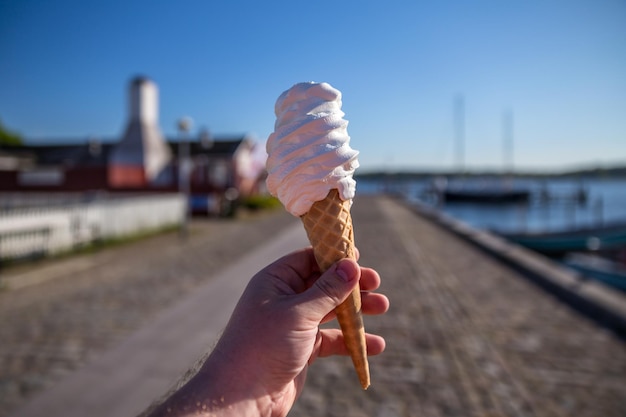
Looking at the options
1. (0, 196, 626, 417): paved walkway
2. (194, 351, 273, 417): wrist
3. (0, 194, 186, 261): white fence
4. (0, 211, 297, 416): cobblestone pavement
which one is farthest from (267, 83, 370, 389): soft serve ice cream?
(0, 194, 186, 261): white fence

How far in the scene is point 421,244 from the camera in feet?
42.7

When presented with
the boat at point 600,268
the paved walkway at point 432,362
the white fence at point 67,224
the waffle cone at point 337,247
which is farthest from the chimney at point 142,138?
the waffle cone at point 337,247

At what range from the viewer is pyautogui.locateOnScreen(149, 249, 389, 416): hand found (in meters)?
1.30

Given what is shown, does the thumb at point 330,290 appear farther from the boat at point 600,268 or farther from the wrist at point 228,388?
the boat at point 600,268

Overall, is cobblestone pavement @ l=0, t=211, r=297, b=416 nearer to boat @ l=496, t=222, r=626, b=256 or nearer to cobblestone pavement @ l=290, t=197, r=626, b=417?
cobblestone pavement @ l=290, t=197, r=626, b=417

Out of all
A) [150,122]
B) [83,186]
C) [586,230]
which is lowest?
Answer: [586,230]

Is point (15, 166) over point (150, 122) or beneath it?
beneath

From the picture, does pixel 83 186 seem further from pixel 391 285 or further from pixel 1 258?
pixel 391 285

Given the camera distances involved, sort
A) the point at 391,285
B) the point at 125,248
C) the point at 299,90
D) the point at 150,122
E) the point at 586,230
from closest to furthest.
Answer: the point at 299,90
the point at 391,285
the point at 125,248
the point at 586,230
the point at 150,122

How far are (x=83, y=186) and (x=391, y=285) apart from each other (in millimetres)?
21356

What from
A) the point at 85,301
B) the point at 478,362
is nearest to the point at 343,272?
the point at 478,362

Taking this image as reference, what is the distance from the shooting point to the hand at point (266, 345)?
4.25ft

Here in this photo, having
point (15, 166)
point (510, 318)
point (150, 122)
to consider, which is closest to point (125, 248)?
point (510, 318)

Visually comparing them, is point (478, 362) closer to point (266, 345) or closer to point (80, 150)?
point (266, 345)
